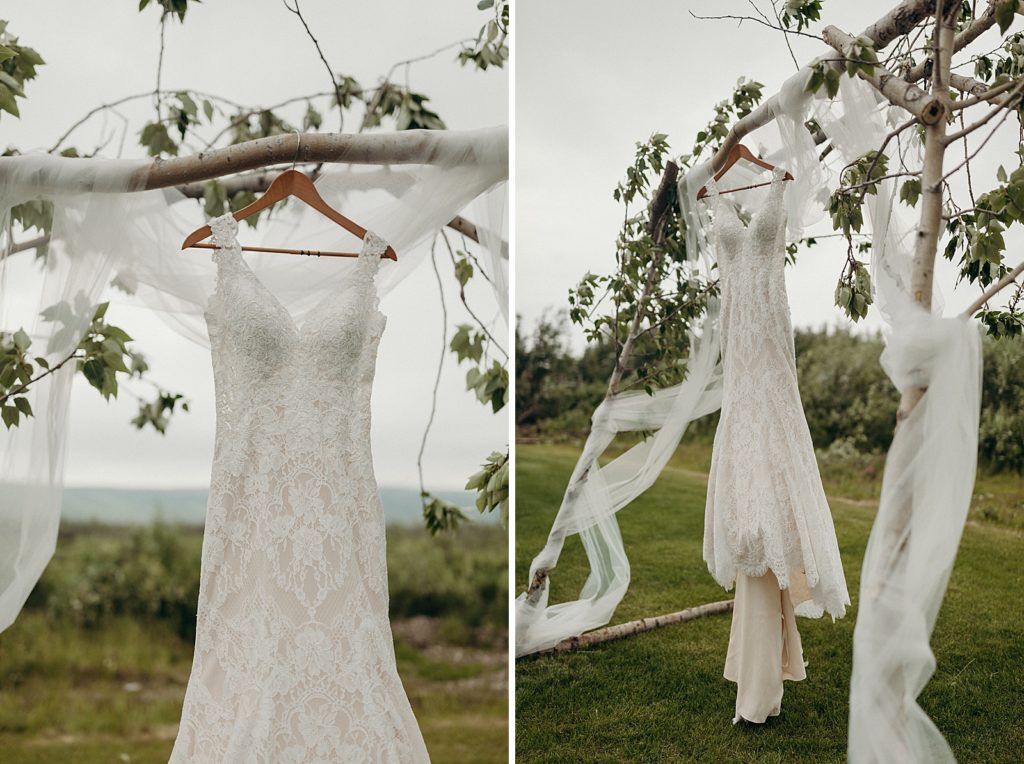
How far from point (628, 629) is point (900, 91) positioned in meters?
1.46

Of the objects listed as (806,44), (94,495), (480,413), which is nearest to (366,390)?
(806,44)

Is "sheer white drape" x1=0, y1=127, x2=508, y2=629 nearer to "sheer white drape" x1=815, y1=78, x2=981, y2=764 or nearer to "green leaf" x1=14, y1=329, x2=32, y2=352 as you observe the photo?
"green leaf" x1=14, y1=329, x2=32, y2=352

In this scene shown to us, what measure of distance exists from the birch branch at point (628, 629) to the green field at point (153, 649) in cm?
184

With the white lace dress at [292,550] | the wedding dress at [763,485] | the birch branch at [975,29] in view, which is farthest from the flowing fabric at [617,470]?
the white lace dress at [292,550]

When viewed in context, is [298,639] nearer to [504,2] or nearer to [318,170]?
[318,170]

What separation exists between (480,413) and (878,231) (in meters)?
2.42

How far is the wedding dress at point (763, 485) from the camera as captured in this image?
1.68 meters

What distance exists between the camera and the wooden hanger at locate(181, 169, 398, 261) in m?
1.51

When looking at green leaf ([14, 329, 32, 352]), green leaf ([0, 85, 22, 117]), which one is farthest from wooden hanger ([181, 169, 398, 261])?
green leaf ([0, 85, 22, 117])

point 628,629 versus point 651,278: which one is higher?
point 651,278

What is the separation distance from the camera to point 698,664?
2016 mm

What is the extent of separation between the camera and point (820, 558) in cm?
165

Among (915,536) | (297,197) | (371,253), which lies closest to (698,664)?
(915,536)

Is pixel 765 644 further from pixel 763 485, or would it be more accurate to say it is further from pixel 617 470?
pixel 617 470
